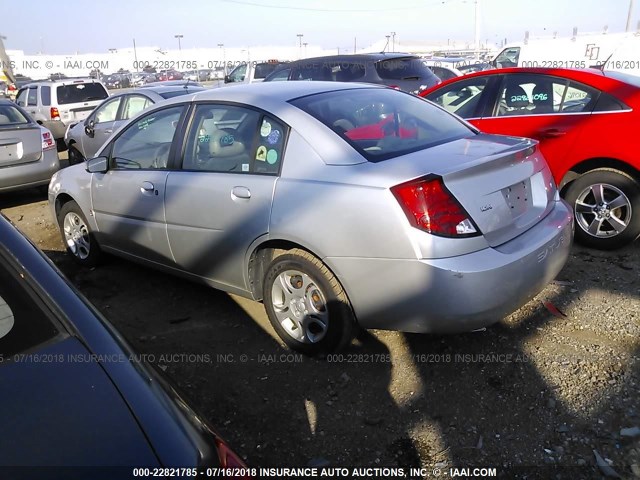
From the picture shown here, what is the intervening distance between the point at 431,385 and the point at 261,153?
1702mm

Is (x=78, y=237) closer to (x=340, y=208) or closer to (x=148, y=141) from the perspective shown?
(x=148, y=141)

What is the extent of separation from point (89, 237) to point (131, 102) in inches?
172

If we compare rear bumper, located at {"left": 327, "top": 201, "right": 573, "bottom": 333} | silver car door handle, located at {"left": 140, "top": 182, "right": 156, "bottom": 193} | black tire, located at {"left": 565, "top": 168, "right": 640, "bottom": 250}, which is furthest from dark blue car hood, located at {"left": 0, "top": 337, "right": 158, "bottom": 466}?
black tire, located at {"left": 565, "top": 168, "right": 640, "bottom": 250}

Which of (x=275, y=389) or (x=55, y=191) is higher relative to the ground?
(x=55, y=191)

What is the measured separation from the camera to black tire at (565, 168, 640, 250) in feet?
14.6

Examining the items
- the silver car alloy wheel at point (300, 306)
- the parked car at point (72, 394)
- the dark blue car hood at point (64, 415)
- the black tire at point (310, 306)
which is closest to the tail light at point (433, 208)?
the black tire at point (310, 306)

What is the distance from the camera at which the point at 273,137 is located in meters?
3.23

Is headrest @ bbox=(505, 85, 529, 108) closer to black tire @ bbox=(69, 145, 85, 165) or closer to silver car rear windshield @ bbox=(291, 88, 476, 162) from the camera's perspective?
silver car rear windshield @ bbox=(291, 88, 476, 162)

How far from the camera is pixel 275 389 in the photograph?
3002 millimetres

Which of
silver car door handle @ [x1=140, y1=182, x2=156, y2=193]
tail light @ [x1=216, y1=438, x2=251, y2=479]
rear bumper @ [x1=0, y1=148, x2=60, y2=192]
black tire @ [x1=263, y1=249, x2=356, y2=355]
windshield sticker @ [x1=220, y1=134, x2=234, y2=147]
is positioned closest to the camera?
tail light @ [x1=216, y1=438, x2=251, y2=479]

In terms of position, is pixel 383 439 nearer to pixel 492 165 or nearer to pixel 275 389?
pixel 275 389

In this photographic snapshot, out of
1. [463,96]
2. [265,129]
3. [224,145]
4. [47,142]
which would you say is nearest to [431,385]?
[265,129]

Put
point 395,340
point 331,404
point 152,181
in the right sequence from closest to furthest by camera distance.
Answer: point 331,404 < point 395,340 < point 152,181

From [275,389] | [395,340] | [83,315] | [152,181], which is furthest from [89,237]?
[83,315]
